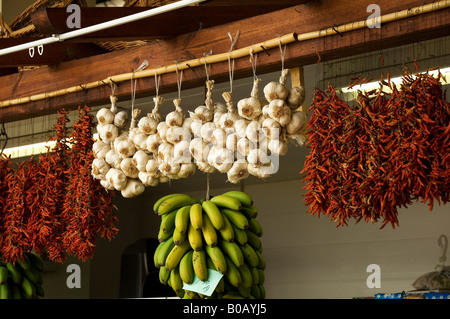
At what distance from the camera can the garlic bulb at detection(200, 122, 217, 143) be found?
2.47 meters

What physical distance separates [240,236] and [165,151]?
0.48m

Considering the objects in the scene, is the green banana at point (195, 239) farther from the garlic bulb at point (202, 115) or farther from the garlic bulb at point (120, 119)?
the garlic bulb at point (120, 119)

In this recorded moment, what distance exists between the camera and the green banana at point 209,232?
2.46m

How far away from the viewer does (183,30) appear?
2750mm

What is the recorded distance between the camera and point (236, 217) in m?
2.56

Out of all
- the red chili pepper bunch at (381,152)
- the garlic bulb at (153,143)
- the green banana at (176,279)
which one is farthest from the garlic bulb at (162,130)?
the red chili pepper bunch at (381,152)

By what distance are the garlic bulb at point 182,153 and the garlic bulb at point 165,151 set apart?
27mm

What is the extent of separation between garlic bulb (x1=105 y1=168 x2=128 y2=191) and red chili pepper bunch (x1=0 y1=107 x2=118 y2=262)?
204 millimetres

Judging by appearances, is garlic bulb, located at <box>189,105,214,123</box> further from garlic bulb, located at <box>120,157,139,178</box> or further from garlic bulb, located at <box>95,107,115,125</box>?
garlic bulb, located at <box>95,107,115,125</box>

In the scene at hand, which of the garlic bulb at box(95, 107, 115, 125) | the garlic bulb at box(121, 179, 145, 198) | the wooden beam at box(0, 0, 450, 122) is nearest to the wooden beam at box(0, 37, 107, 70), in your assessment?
the wooden beam at box(0, 0, 450, 122)

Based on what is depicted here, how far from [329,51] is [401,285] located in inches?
165

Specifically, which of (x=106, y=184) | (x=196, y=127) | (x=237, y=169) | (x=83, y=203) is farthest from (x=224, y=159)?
(x=83, y=203)

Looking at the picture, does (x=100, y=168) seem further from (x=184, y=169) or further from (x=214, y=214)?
(x=214, y=214)
